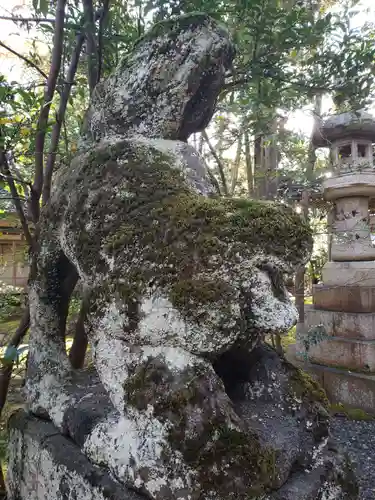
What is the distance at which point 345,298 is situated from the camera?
4.55 metres

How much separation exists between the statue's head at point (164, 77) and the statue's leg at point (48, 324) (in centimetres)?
52

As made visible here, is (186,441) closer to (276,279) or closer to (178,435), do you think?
(178,435)

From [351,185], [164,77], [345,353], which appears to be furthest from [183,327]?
[351,185]

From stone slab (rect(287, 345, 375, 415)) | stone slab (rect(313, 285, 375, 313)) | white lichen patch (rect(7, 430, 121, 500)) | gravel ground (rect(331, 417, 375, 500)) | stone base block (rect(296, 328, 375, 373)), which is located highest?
stone slab (rect(313, 285, 375, 313))

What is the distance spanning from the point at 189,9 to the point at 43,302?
5.50ft

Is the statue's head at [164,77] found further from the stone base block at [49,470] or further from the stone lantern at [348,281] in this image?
the stone lantern at [348,281]

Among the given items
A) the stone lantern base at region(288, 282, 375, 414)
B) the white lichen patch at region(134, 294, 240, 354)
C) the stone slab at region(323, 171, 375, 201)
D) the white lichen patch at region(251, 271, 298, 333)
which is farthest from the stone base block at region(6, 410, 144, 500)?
the stone slab at region(323, 171, 375, 201)

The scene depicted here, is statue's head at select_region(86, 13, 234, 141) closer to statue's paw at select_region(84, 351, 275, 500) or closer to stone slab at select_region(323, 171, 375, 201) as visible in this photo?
statue's paw at select_region(84, 351, 275, 500)

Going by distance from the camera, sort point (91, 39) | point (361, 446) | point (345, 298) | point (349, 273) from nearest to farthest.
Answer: point (91, 39) < point (361, 446) < point (345, 298) < point (349, 273)

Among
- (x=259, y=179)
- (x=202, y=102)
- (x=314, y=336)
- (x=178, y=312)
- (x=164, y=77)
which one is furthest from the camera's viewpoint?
(x=259, y=179)

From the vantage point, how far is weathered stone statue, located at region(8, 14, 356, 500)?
918mm

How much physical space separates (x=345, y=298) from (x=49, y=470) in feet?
13.1

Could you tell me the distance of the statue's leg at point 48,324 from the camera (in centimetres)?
147

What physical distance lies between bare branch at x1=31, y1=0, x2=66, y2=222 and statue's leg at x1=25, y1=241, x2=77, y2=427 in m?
0.59
